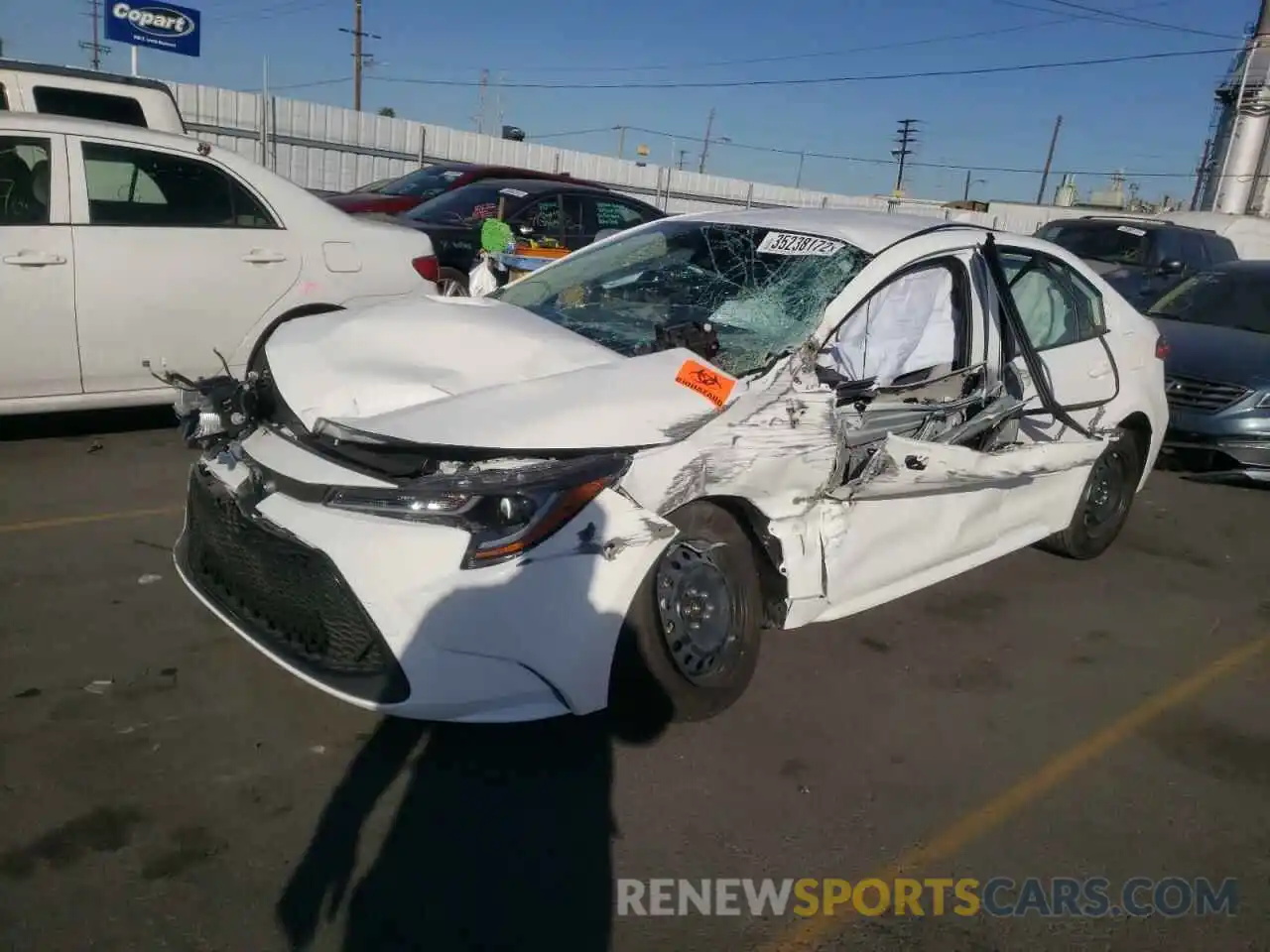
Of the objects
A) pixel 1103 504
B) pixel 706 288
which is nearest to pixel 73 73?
pixel 706 288

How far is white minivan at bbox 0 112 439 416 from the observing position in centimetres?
537

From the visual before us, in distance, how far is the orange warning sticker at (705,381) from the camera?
3209 mm

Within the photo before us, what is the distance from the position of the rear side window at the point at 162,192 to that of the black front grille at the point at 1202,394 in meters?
6.04

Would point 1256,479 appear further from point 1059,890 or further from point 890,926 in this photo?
point 890,926

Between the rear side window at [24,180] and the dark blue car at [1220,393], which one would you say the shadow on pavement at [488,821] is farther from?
A: the dark blue car at [1220,393]

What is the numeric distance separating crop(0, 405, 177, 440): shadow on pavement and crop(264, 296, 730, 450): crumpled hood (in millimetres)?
3248

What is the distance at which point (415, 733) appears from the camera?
3.21 metres

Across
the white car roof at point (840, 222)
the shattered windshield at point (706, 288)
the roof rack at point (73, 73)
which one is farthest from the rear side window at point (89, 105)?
the white car roof at point (840, 222)

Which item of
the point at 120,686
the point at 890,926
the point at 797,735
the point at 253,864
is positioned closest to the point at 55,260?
the point at 120,686

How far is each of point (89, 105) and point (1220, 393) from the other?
8.25 m

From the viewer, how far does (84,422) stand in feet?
21.3

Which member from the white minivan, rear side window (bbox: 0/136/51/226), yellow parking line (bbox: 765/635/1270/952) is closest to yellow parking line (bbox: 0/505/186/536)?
the white minivan

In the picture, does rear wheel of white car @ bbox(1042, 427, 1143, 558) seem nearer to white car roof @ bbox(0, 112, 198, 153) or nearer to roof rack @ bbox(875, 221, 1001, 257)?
roof rack @ bbox(875, 221, 1001, 257)

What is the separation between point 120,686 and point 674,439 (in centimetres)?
193
